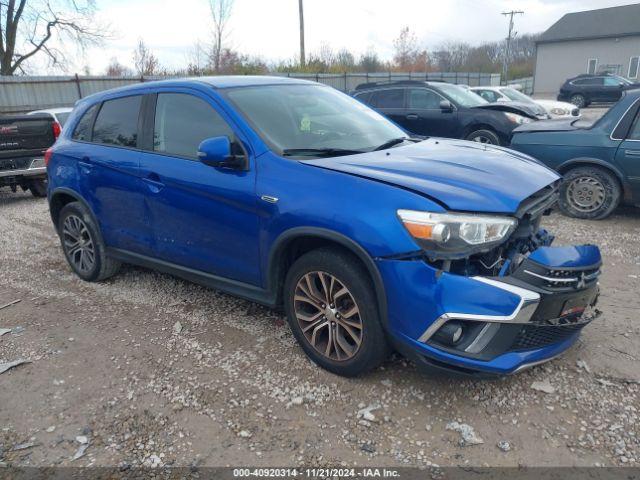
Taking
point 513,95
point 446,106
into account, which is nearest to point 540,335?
point 446,106

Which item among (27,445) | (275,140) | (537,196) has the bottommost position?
(27,445)

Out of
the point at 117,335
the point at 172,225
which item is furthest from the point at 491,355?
the point at 117,335

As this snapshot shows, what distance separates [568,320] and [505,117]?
744 centimetres

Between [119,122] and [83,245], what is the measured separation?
1.35m

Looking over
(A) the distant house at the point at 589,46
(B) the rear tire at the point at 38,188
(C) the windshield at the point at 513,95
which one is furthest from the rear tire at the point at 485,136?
(A) the distant house at the point at 589,46

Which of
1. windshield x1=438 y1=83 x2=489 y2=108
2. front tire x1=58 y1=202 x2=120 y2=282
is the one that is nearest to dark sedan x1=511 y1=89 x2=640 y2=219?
windshield x1=438 y1=83 x2=489 y2=108

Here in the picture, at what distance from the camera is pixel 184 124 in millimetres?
3836

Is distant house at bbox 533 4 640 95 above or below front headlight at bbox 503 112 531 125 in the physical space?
above

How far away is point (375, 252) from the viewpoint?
2.71 metres

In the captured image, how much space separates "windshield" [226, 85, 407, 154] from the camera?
11.4 ft

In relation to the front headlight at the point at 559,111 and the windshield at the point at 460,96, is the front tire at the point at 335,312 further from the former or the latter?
the front headlight at the point at 559,111

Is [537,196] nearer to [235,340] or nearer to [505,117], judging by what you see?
[235,340]

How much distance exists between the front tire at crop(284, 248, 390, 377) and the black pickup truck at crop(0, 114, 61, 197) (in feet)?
24.8

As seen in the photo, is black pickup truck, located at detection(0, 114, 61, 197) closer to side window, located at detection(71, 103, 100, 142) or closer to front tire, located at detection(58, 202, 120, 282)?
front tire, located at detection(58, 202, 120, 282)
